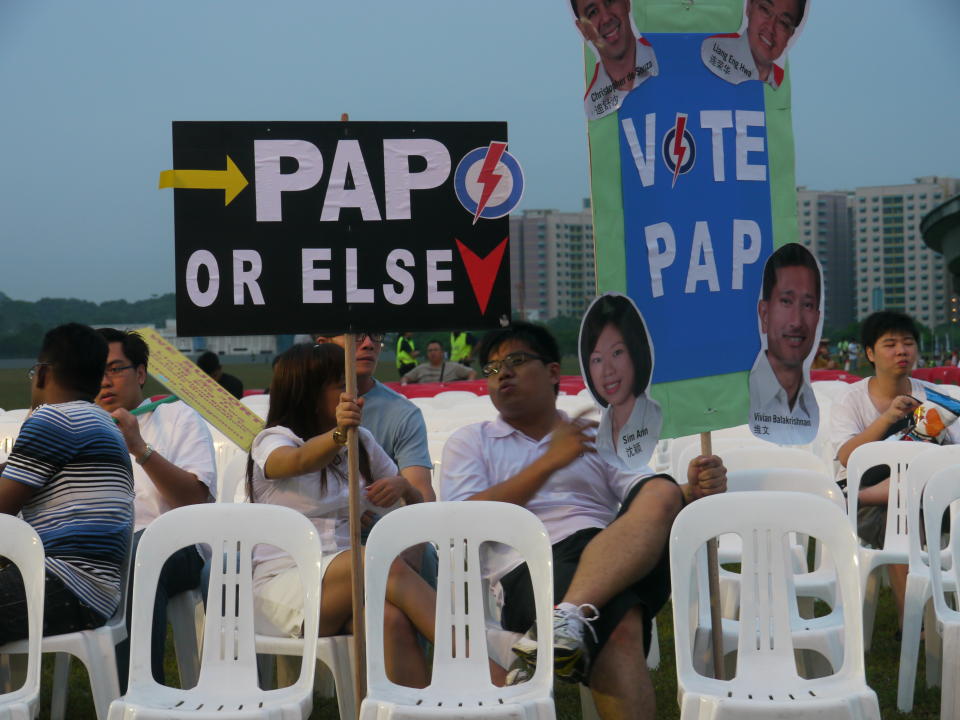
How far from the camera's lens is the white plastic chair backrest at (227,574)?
3424mm

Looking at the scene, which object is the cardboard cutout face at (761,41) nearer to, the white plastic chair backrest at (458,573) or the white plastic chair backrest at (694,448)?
the white plastic chair backrest at (458,573)

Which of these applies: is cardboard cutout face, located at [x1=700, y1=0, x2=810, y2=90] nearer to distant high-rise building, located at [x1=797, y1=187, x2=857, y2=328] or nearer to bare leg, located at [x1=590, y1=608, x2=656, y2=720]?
bare leg, located at [x1=590, y1=608, x2=656, y2=720]

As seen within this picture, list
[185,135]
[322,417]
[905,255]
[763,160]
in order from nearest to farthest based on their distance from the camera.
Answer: [185,135] < [763,160] < [322,417] < [905,255]

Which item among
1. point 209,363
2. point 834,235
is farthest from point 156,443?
point 834,235

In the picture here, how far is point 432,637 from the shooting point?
3.53 metres

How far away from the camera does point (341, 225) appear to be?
357 cm

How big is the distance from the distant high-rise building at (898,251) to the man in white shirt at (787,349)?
93.1 metres

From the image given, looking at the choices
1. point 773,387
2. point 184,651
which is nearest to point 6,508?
point 184,651

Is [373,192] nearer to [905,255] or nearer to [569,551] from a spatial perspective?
[569,551]

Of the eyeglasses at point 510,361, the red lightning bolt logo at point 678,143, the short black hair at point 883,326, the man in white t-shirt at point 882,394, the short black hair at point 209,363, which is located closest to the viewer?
the red lightning bolt logo at point 678,143

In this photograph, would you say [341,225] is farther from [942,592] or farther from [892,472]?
[892,472]

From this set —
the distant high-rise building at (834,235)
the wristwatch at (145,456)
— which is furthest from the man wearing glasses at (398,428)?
the distant high-rise building at (834,235)

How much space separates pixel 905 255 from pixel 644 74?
102354 millimetres

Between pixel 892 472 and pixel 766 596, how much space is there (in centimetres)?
186
